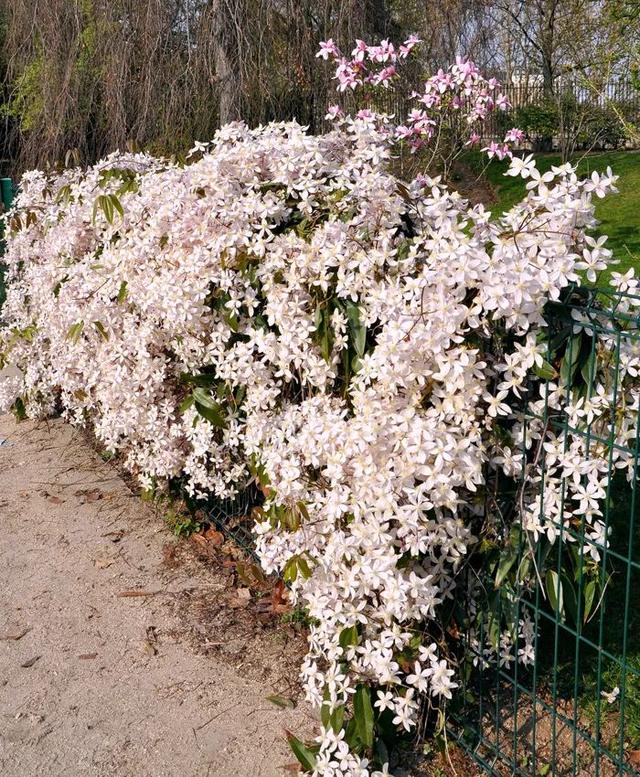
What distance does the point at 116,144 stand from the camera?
801 centimetres

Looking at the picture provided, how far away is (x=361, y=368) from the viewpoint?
2.61 metres

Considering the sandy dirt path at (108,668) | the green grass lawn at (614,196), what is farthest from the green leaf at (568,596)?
the green grass lawn at (614,196)

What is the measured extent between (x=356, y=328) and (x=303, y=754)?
1254mm

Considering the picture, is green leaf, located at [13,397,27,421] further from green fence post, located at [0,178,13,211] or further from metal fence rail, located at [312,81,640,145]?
green fence post, located at [0,178,13,211]

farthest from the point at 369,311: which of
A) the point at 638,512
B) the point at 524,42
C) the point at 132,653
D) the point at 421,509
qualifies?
the point at 524,42

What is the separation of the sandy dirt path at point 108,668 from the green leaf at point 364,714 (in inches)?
13.6

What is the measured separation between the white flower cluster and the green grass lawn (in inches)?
205

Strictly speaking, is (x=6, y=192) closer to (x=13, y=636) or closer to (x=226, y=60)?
(x=226, y=60)

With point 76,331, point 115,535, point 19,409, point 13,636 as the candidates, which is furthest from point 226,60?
point 13,636

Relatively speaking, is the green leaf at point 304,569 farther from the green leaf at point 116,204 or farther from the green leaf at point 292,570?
the green leaf at point 116,204

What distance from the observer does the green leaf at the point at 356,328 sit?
2602 millimetres

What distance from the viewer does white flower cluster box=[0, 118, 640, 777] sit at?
87.0 inches

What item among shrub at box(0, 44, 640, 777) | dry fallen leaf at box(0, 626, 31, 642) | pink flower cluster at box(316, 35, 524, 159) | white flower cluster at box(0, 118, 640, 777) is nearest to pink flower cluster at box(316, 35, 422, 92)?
pink flower cluster at box(316, 35, 524, 159)

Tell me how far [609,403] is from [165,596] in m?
2.28
